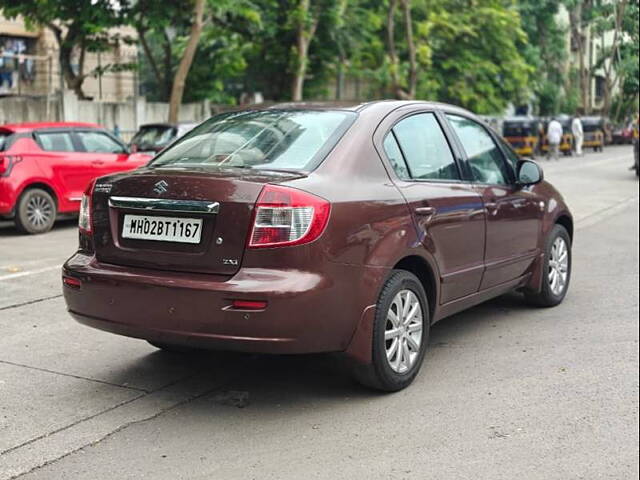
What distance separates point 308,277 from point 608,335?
9.90 feet

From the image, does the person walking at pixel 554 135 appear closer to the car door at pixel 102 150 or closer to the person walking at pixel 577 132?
the person walking at pixel 577 132

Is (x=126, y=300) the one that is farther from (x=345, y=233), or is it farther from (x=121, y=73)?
(x=121, y=73)

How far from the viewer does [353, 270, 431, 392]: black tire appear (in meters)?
4.73

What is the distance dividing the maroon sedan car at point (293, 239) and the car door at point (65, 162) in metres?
7.56

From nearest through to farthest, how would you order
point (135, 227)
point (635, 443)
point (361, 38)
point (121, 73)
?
point (635, 443)
point (135, 227)
point (121, 73)
point (361, 38)

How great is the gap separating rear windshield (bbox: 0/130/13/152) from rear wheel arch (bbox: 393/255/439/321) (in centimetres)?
856

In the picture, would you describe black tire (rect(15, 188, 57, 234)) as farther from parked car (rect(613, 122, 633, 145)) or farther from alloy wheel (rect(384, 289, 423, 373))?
parked car (rect(613, 122, 633, 145))

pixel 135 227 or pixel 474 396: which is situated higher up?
pixel 135 227

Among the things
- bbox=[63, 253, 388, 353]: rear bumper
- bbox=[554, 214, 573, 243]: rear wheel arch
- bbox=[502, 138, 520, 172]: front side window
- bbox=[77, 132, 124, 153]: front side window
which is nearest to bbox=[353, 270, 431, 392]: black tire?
bbox=[63, 253, 388, 353]: rear bumper

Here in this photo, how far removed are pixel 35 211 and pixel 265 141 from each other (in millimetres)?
8134

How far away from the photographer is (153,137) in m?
17.3

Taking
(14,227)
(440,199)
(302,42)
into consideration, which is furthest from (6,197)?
(302,42)

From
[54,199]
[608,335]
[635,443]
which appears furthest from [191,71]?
[635,443]

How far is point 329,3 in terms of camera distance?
27.3 meters
